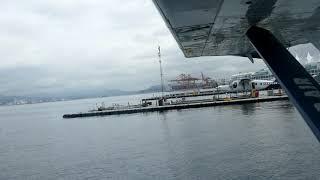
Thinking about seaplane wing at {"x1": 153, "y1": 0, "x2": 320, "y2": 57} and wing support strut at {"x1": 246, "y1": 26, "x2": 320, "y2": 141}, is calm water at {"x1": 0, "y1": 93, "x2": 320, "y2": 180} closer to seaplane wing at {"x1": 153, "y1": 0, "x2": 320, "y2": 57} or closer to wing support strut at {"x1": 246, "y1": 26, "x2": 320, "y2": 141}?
seaplane wing at {"x1": 153, "y1": 0, "x2": 320, "y2": 57}

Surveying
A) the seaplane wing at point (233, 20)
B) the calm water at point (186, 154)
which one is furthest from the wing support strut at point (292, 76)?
the calm water at point (186, 154)

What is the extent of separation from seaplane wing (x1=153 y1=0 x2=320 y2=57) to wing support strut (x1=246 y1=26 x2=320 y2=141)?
0.24 metres

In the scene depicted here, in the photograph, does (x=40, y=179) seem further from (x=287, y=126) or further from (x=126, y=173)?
(x=287, y=126)

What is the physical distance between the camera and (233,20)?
Answer: 6.50 metres

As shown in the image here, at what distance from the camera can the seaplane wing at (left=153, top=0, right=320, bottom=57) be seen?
535cm

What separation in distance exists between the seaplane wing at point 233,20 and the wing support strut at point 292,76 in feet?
0.78

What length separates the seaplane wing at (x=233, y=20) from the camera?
5.35 m

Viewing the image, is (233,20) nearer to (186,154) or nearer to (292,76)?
(292,76)

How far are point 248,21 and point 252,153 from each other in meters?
26.2

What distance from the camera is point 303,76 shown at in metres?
7.13

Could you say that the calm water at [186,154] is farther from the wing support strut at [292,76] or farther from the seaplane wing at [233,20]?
the wing support strut at [292,76]

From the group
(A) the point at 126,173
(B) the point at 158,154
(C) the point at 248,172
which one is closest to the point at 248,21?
(C) the point at 248,172

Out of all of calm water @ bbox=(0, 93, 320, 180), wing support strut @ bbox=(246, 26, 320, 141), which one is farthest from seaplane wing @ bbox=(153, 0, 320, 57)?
calm water @ bbox=(0, 93, 320, 180)

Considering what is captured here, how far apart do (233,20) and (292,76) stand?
5.22 feet
